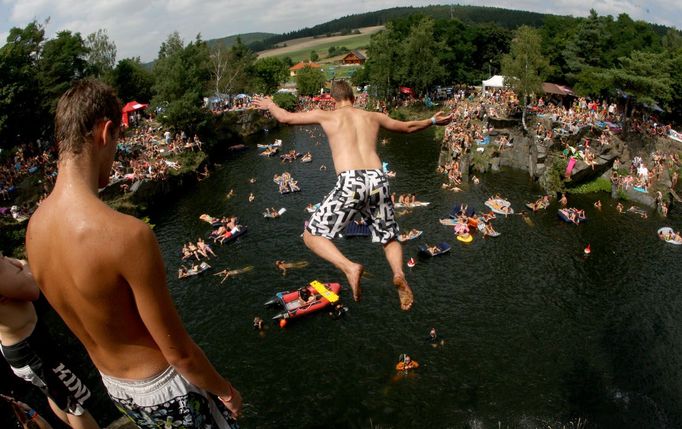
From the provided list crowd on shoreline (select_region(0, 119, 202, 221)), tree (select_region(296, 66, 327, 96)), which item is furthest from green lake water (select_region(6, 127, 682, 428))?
tree (select_region(296, 66, 327, 96))

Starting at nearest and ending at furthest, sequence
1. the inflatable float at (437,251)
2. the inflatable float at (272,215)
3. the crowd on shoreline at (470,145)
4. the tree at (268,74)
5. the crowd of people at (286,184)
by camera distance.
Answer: the inflatable float at (437,251)
the inflatable float at (272,215)
the crowd on shoreline at (470,145)
the crowd of people at (286,184)
the tree at (268,74)

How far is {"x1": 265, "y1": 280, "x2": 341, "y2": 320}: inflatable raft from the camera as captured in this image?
21830 mm

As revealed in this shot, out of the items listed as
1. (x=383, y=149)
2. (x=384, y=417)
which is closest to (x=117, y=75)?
(x=383, y=149)

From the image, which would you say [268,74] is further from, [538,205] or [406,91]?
[538,205]

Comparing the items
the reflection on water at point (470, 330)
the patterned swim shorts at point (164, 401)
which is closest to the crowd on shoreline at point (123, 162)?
the reflection on water at point (470, 330)

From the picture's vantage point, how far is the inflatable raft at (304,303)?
21.8 m

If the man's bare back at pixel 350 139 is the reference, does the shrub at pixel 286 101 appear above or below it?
below

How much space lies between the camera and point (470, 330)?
69.3ft

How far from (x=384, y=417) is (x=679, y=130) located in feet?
172

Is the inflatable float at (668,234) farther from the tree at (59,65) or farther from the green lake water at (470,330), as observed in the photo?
the tree at (59,65)

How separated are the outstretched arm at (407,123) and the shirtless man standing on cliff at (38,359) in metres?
4.27

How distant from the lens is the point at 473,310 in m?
22.6

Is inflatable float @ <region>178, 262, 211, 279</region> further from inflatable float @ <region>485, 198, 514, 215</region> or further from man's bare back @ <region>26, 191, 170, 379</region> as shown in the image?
man's bare back @ <region>26, 191, 170, 379</region>

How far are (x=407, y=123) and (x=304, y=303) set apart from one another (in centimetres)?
1718
